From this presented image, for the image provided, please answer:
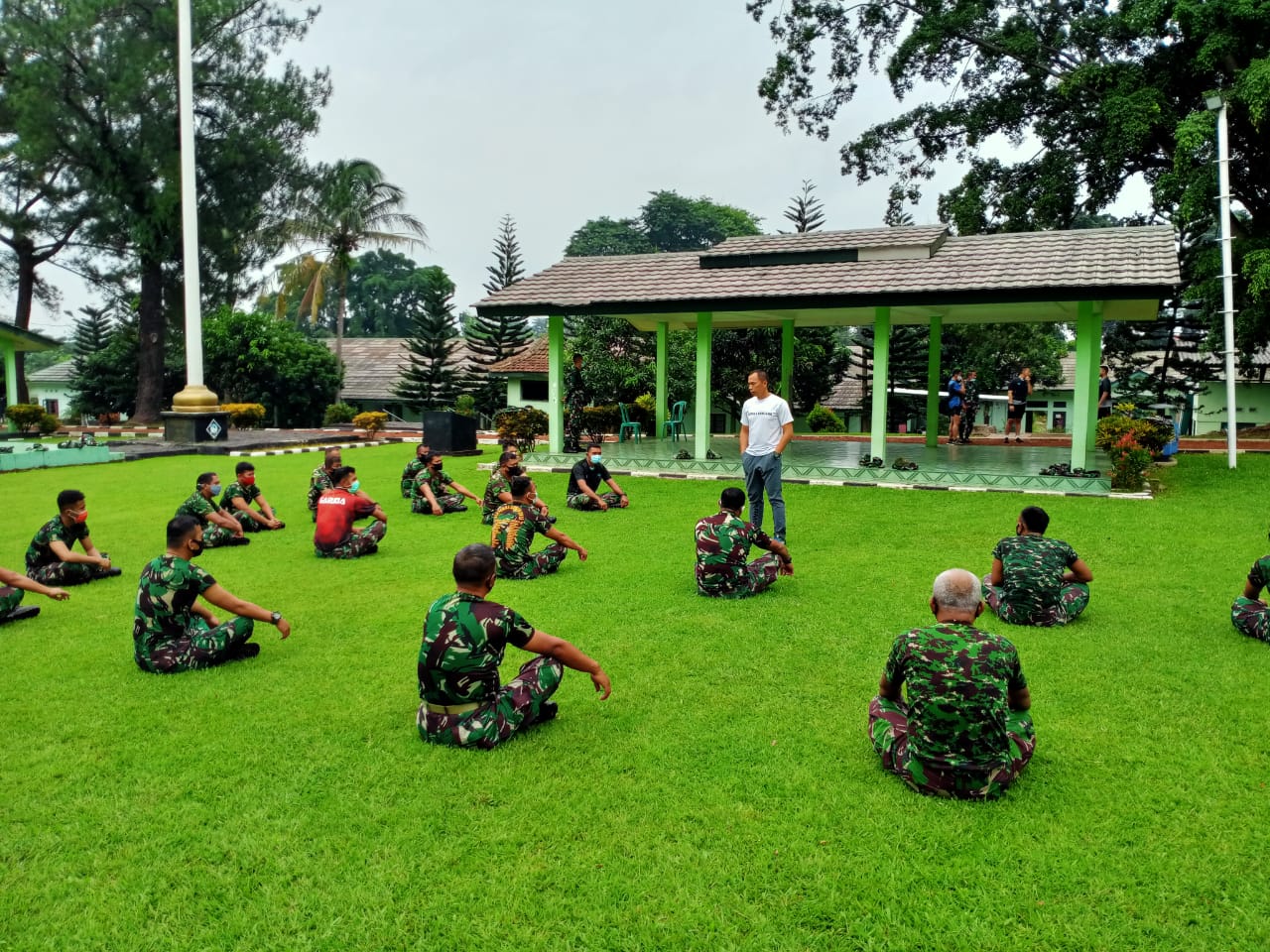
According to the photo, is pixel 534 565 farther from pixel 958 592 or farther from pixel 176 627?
pixel 958 592

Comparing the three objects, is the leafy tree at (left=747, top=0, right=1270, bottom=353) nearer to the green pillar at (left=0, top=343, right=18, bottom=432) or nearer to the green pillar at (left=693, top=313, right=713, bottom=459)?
the green pillar at (left=693, top=313, right=713, bottom=459)

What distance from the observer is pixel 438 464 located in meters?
12.8

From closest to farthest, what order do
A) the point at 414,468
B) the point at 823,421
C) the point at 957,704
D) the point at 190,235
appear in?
the point at 957,704
the point at 414,468
the point at 190,235
the point at 823,421

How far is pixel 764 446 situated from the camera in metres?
9.04

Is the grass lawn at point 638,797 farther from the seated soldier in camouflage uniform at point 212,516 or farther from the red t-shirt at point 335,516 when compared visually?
the red t-shirt at point 335,516

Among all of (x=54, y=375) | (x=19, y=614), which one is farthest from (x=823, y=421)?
(x=54, y=375)

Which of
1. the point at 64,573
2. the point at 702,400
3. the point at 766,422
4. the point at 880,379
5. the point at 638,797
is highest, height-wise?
the point at 880,379

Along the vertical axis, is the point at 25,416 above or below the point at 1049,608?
above

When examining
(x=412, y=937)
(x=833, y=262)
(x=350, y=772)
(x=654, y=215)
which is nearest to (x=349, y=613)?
(x=350, y=772)

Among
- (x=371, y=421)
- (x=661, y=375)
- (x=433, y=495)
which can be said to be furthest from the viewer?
(x=371, y=421)

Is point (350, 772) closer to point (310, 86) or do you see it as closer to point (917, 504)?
point (917, 504)

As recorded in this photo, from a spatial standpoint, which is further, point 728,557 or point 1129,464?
point 1129,464

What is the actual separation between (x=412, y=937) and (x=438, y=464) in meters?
10.1

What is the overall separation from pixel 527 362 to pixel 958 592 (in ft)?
113
